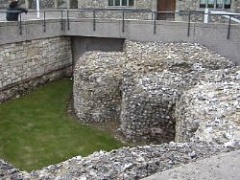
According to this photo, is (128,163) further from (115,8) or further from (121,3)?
(121,3)

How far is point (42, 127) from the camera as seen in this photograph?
45.2ft

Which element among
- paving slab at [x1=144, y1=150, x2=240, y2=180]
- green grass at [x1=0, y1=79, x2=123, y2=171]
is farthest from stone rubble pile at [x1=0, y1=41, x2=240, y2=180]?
green grass at [x1=0, y1=79, x2=123, y2=171]

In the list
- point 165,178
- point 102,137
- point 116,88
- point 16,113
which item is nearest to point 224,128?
point 165,178

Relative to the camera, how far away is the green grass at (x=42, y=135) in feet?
38.1

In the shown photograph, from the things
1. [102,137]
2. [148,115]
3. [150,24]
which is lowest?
[102,137]

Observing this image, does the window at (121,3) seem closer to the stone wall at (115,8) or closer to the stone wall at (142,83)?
the stone wall at (115,8)

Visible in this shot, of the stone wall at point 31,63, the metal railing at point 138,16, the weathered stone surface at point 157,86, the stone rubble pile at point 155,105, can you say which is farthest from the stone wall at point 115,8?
the weathered stone surface at point 157,86

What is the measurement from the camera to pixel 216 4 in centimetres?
1956

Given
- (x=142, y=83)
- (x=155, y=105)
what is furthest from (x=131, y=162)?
(x=142, y=83)

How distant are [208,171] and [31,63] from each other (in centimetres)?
1267

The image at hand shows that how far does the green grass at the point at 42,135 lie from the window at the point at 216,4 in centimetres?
876

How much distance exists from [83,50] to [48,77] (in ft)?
7.81

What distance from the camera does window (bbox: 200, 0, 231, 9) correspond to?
63.5 feet

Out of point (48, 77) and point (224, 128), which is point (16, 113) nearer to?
point (48, 77)
